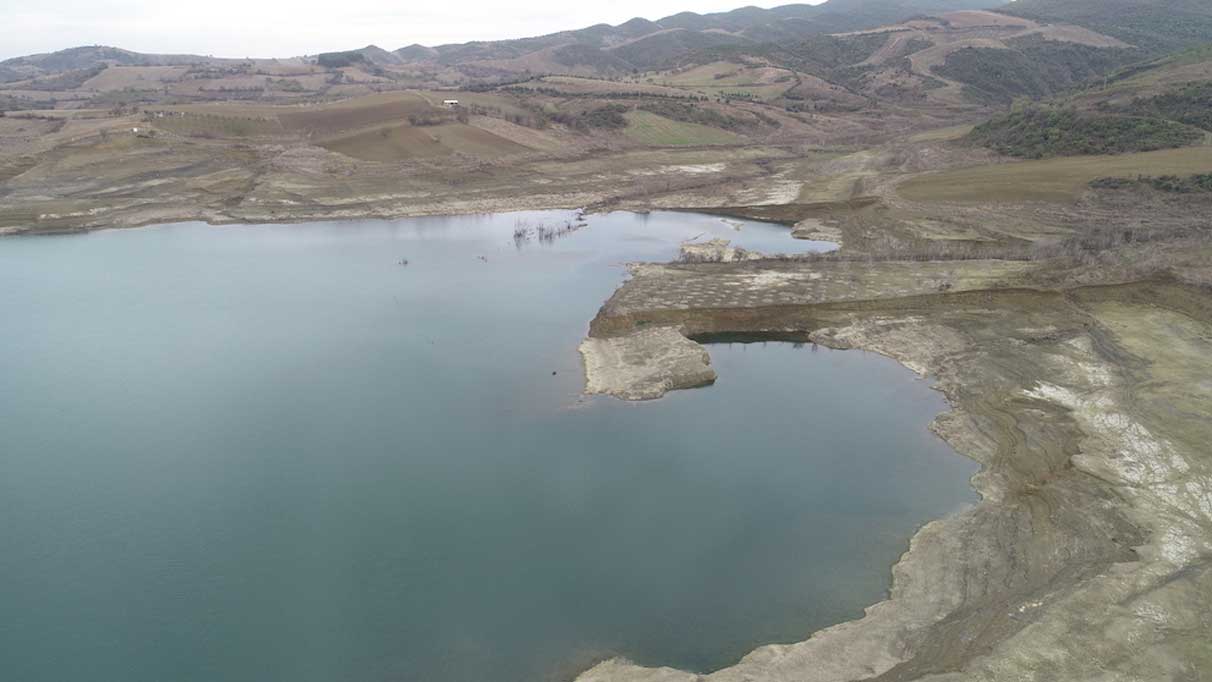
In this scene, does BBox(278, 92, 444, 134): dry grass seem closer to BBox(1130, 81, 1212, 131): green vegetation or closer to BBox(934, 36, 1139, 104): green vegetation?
BBox(1130, 81, 1212, 131): green vegetation

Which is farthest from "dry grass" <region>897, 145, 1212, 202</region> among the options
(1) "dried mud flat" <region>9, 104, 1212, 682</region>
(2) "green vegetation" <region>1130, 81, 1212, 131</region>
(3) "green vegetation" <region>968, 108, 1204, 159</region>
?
(2) "green vegetation" <region>1130, 81, 1212, 131</region>

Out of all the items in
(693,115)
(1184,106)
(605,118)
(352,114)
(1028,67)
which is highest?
(1028,67)

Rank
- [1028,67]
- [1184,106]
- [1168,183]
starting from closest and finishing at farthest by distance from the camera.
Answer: [1168,183] < [1184,106] < [1028,67]

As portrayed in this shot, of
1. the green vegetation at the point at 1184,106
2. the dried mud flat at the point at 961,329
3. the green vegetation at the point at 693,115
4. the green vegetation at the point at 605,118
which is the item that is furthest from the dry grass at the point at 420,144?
the green vegetation at the point at 1184,106

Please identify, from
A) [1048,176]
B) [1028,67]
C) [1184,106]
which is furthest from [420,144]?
[1028,67]

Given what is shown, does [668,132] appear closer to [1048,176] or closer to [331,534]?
[1048,176]

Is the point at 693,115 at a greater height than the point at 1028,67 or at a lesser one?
lesser

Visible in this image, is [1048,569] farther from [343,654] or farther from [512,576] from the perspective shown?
[343,654]
